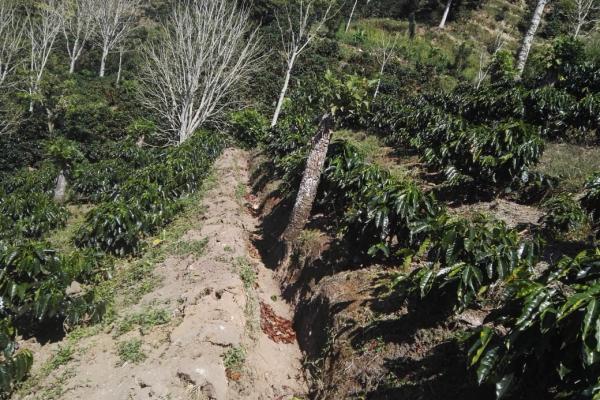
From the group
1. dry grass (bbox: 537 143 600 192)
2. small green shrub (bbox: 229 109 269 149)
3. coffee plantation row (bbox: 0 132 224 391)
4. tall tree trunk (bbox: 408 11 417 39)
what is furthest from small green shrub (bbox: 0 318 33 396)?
tall tree trunk (bbox: 408 11 417 39)

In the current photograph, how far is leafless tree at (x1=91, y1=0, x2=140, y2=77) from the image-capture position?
3472 cm

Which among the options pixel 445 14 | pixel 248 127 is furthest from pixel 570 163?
pixel 445 14

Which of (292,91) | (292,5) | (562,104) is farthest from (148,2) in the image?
(562,104)

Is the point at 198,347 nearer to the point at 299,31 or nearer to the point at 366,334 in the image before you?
the point at 366,334

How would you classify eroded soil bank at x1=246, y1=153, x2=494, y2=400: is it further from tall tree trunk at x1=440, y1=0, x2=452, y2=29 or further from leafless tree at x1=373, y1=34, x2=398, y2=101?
tall tree trunk at x1=440, y1=0, x2=452, y2=29

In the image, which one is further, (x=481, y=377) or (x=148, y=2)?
(x=148, y=2)

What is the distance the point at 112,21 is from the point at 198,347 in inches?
1447

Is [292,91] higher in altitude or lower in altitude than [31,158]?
higher

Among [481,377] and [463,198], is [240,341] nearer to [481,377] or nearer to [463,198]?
[481,377]

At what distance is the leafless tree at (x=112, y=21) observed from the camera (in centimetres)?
3472

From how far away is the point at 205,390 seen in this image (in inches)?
190

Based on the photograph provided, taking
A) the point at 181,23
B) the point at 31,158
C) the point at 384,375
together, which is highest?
the point at 181,23

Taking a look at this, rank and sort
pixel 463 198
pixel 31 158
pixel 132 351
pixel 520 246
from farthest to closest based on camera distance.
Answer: pixel 31 158, pixel 463 198, pixel 132 351, pixel 520 246

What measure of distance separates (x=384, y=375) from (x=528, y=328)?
1.91m
